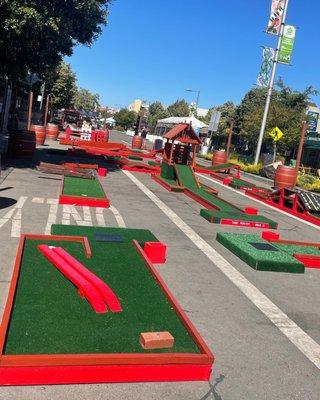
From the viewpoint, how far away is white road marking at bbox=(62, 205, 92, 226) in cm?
969

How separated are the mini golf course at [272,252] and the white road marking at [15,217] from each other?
421 cm

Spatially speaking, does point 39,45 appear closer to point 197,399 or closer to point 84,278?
point 84,278

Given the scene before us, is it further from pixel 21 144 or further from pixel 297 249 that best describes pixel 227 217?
pixel 21 144

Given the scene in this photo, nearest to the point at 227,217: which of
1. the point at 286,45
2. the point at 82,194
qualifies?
the point at 82,194

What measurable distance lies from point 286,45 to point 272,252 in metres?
29.0

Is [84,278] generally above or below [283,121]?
below

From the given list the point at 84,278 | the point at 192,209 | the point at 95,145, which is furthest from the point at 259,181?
the point at 84,278

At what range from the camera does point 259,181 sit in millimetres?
28016

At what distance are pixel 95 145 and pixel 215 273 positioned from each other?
2146 centimetres

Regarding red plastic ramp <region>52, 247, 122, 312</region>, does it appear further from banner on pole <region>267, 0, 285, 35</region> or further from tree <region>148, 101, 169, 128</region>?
tree <region>148, 101, 169, 128</region>

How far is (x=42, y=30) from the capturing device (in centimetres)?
→ 1310

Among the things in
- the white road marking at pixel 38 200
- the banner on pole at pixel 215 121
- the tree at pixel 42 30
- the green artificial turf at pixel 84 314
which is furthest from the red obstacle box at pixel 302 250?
the banner on pole at pixel 215 121

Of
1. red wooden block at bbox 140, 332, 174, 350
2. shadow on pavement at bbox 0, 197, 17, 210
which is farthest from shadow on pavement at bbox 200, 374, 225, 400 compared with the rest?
shadow on pavement at bbox 0, 197, 17, 210

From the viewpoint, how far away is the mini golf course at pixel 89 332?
3.74 m
